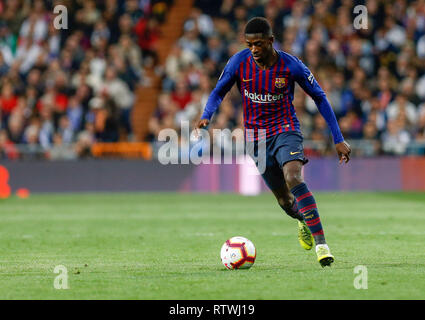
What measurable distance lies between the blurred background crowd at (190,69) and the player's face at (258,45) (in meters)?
11.2

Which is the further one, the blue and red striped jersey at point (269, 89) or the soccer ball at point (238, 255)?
the blue and red striped jersey at point (269, 89)

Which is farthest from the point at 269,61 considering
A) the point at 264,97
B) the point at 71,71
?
the point at 71,71

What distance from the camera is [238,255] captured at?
8.27 meters

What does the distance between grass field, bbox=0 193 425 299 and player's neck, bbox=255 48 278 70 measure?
1.95 meters

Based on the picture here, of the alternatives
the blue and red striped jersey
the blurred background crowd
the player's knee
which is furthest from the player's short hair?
the blurred background crowd

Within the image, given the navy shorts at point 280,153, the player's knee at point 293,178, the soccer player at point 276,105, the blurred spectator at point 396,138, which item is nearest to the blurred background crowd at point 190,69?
the blurred spectator at point 396,138

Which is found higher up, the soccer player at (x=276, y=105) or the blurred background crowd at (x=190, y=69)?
the blurred background crowd at (x=190, y=69)

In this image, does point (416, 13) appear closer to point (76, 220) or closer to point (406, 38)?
point (406, 38)

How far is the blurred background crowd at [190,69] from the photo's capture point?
20.5m

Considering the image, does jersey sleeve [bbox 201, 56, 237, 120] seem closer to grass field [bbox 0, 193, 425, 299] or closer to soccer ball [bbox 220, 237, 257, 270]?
soccer ball [bbox 220, 237, 257, 270]

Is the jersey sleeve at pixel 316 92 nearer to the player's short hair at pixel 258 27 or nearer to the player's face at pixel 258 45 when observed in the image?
the player's face at pixel 258 45

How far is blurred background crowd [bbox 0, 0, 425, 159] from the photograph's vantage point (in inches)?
805

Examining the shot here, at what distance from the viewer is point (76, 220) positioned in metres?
14.3

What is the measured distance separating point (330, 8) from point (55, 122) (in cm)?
768
